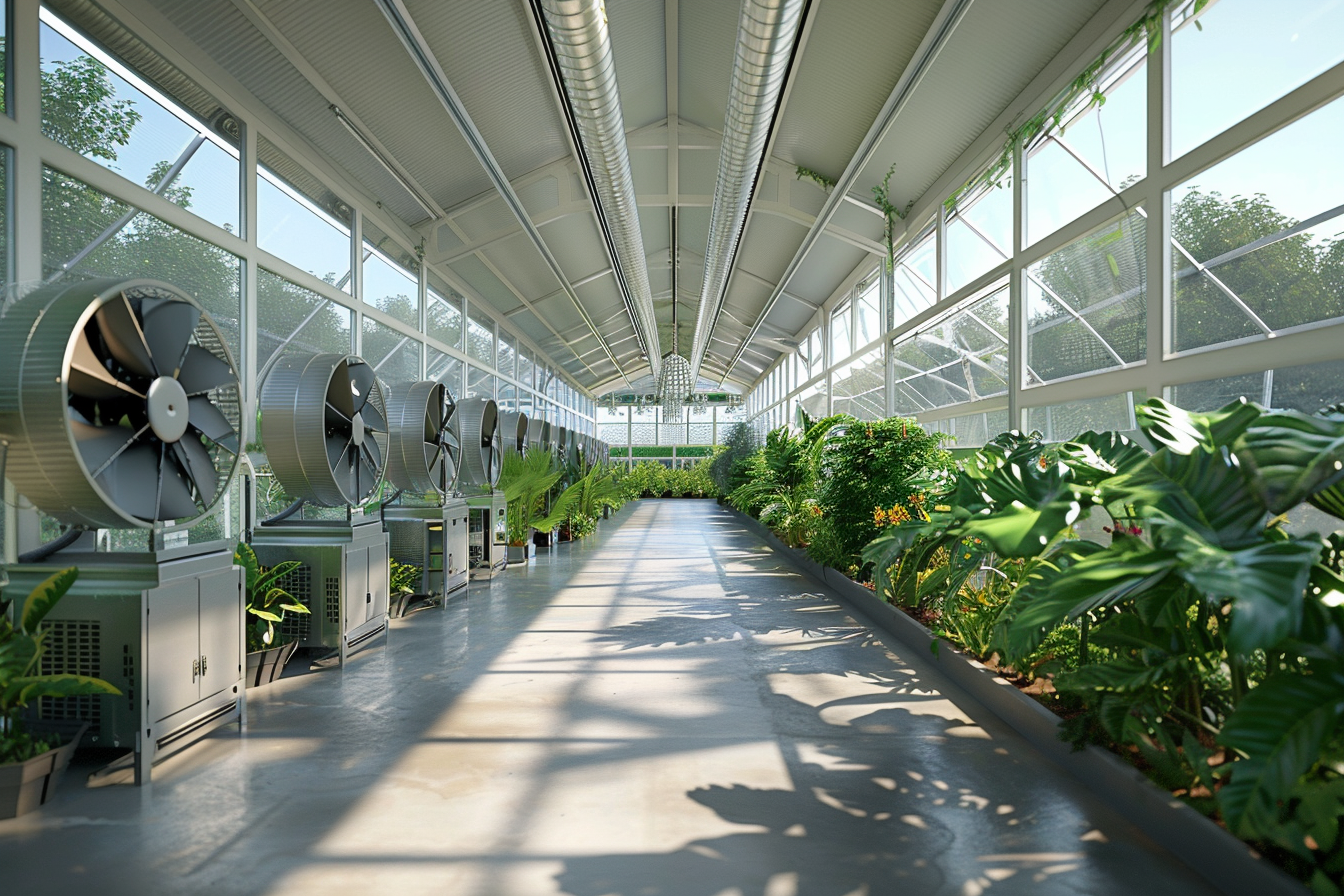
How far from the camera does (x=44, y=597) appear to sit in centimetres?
304

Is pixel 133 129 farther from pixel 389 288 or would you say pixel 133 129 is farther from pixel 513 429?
pixel 513 429

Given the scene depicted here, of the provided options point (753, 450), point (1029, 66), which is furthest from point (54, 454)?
point (753, 450)

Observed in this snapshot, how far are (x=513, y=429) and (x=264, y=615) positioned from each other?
6989 mm

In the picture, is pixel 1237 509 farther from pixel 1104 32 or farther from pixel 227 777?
pixel 1104 32

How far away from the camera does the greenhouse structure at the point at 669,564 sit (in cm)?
252

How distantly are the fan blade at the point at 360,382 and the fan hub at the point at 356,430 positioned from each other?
0.05 m

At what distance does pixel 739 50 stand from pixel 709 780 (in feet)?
16.3

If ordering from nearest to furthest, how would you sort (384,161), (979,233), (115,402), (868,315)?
(115,402), (384,161), (979,233), (868,315)

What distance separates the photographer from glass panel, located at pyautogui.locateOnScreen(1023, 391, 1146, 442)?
5.68 metres

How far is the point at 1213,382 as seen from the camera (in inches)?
187

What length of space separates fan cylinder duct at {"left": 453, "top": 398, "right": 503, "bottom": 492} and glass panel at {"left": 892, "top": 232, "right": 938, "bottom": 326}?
5850mm

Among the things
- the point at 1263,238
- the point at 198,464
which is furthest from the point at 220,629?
the point at 1263,238

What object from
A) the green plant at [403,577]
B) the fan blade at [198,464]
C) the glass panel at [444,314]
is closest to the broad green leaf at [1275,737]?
the fan blade at [198,464]

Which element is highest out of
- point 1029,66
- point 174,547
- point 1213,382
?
point 1029,66
